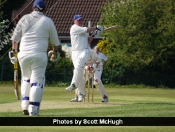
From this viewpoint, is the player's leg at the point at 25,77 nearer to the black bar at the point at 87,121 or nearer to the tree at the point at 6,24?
the black bar at the point at 87,121

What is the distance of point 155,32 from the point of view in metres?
40.9

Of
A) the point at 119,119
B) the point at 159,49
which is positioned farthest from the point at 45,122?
the point at 159,49

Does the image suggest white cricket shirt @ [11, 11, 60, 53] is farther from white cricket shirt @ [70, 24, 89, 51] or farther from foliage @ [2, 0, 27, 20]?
foliage @ [2, 0, 27, 20]

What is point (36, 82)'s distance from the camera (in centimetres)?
1505

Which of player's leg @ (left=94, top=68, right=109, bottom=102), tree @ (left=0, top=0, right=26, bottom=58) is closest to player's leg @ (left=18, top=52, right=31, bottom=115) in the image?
player's leg @ (left=94, top=68, right=109, bottom=102)

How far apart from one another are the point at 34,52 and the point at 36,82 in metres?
0.61

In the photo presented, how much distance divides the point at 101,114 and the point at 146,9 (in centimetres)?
2601

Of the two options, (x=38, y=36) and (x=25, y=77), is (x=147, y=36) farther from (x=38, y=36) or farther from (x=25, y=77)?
(x=38, y=36)

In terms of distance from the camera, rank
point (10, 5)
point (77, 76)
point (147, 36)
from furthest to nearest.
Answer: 1. point (10, 5)
2. point (147, 36)
3. point (77, 76)

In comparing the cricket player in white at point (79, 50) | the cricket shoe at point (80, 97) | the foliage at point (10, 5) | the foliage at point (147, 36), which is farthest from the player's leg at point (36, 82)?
the foliage at point (10, 5)

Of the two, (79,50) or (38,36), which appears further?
(79,50)

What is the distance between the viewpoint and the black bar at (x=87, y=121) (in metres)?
12.7

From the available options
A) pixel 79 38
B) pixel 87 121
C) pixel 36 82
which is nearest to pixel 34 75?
pixel 36 82

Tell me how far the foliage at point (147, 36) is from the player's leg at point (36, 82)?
84.3 ft
